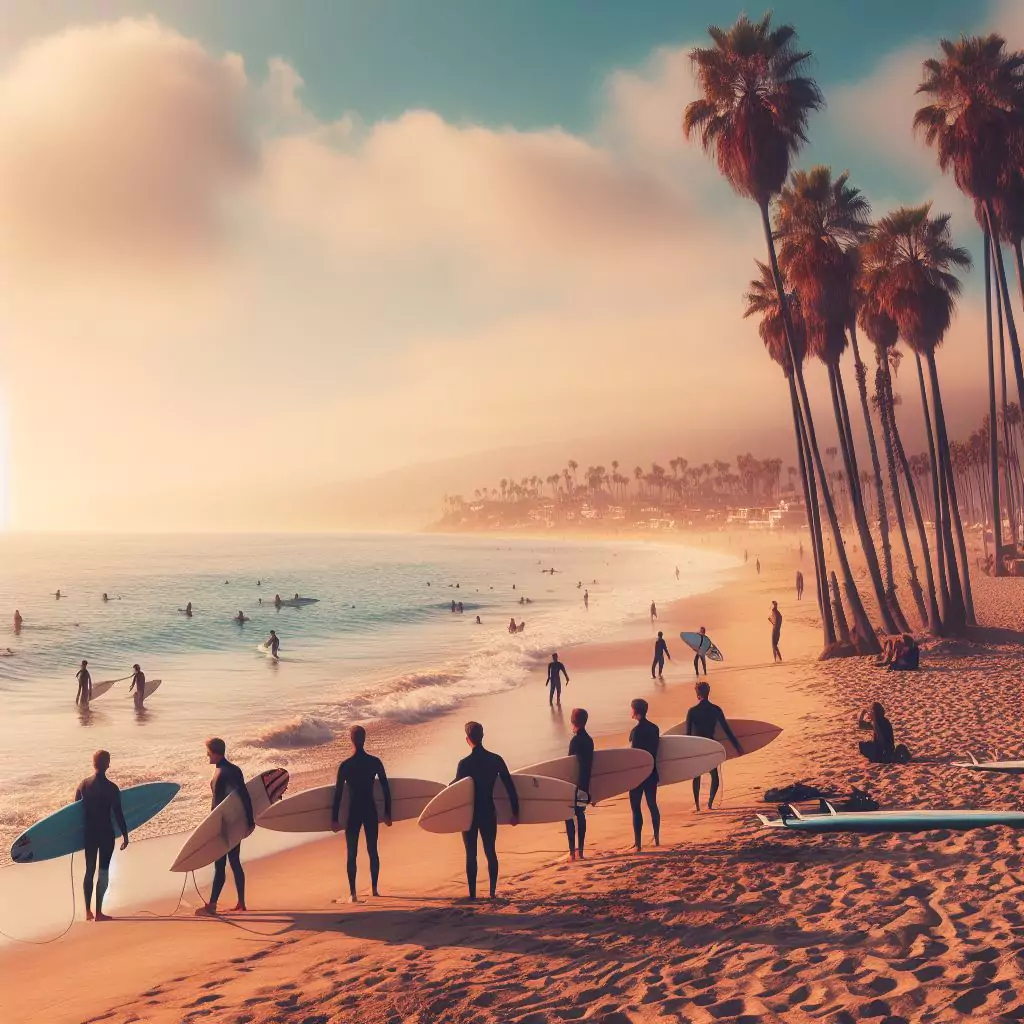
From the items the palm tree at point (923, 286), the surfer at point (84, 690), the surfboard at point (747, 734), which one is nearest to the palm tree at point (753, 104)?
the palm tree at point (923, 286)

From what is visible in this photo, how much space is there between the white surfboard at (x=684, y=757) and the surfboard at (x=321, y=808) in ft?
9.62

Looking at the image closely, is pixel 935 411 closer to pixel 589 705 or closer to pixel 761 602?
pixel 589 705

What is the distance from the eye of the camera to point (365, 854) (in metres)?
10.4

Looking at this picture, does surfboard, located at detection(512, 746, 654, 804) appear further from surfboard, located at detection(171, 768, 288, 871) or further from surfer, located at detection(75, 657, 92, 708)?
surfer, located at detection(75, 657, 92, 708)

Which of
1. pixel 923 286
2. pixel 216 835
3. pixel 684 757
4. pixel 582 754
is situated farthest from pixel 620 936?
pixel 923 286

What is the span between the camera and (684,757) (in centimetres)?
952

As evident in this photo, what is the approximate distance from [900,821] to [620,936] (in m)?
4.11

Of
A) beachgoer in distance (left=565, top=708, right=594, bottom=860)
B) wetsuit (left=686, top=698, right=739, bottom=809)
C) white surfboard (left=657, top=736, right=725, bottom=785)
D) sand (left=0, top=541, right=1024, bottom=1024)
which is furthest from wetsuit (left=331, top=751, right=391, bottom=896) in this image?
wetsuit (left=686, top=698, right=739, bottom=809)

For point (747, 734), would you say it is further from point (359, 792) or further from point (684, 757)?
point (359, 792)

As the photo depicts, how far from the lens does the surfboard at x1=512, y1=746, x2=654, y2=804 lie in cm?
880

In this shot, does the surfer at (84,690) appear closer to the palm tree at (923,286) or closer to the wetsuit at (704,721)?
the wetsuit at (704,721)

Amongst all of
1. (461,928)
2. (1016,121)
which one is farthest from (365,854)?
(1016,121)

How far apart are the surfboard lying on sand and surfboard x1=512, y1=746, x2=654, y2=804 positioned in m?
1.85

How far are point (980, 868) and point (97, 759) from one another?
9.27m
